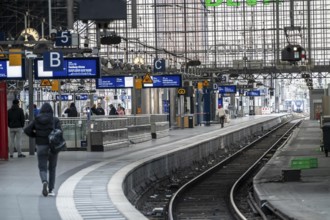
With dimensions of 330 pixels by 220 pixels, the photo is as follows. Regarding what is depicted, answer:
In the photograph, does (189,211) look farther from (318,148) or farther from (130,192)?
(318,148)

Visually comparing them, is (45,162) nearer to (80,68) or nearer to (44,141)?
(44,141)

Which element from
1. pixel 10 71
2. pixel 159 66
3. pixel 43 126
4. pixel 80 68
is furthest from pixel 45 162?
pixel 159 66

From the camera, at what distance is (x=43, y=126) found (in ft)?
50.0

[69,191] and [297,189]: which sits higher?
[69,191]

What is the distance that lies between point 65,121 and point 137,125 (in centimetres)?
867

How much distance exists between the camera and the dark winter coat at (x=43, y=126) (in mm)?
15164

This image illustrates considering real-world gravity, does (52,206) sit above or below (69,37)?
below

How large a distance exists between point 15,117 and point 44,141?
1117 centimetres

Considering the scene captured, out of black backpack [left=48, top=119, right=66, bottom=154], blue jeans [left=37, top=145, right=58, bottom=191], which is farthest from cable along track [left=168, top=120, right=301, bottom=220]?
black backpack [left=48, top=119, right=66, bottom=154]

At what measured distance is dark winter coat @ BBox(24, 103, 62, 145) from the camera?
15164 millimetres

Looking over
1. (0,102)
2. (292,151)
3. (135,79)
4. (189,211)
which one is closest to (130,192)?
(189,211)

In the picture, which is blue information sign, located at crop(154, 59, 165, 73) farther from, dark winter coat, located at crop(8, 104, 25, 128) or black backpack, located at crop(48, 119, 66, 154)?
black backpack, located at crop(48, 119, 66, 154)

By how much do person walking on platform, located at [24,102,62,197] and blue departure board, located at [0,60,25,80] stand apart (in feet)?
46.6

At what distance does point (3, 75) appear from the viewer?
2923 centimetres
